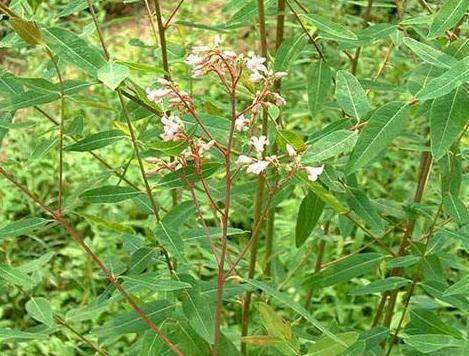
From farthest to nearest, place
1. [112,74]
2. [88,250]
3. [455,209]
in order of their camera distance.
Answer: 1. [455,209]
2. [88,250]
3. [112,74]

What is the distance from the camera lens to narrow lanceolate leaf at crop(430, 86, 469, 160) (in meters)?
1.29

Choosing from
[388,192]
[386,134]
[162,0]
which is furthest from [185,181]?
[162,0]

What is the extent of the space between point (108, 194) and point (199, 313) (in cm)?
27

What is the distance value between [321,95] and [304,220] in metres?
0.25

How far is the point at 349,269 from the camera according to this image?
1.71m

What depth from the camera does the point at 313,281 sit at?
68.5 inches

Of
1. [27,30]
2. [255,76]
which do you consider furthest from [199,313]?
[27,30]

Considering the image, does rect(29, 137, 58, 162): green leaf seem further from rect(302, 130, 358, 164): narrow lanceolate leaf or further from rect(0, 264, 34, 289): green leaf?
rect(302, 130, 358, 164): narrow lanceolate leaf

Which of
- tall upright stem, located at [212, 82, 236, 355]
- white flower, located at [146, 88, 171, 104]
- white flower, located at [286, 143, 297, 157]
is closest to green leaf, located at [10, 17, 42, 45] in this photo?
white flower, located at [146, 88, 171, 104]

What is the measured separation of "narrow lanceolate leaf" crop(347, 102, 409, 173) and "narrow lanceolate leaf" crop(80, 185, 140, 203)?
445mm

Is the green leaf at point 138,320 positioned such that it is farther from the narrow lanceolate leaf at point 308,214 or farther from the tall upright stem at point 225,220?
the narrow lanceolate leaf at point 308,214

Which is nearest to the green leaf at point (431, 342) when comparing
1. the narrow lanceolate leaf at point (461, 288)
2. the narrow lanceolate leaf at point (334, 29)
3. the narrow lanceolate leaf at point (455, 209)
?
the narrow lanceolate leaf at point (461, 288)

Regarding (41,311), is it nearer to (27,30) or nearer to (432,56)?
(27,30)

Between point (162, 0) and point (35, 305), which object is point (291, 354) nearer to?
point (35, 305)
